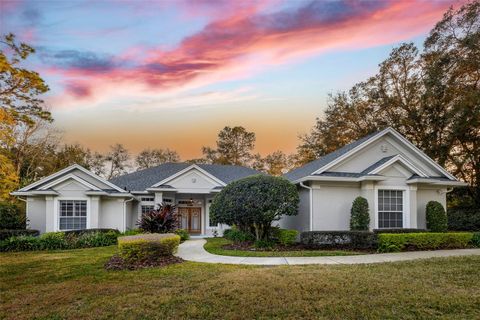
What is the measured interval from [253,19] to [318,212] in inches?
354

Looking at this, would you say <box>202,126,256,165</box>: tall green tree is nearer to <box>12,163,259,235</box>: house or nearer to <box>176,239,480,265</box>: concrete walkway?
<box>12,163,259,235</box>: house

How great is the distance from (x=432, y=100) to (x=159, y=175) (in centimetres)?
2150

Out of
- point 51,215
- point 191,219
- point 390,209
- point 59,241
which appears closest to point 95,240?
point 59,241

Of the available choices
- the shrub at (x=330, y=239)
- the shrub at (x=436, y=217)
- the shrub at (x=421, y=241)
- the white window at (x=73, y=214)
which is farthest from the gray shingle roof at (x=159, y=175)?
the shrub at (x=421, y=241)

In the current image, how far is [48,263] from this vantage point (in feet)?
37.6

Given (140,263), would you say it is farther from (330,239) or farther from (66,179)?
(66,179)

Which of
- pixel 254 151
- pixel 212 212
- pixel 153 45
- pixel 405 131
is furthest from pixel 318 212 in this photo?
pixel 254 151

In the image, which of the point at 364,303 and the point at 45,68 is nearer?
the point at 364,303

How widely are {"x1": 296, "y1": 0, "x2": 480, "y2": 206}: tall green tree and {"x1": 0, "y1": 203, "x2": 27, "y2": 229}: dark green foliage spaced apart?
26532 millimetres

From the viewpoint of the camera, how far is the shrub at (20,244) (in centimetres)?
1566

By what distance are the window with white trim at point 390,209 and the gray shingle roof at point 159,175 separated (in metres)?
11.9

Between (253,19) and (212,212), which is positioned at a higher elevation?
(253,19)

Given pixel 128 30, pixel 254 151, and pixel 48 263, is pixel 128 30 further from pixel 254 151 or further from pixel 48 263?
pixel 254 151

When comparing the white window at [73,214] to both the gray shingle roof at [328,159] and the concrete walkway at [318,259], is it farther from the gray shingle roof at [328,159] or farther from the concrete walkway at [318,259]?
the gray shingle roof at [328,159]
